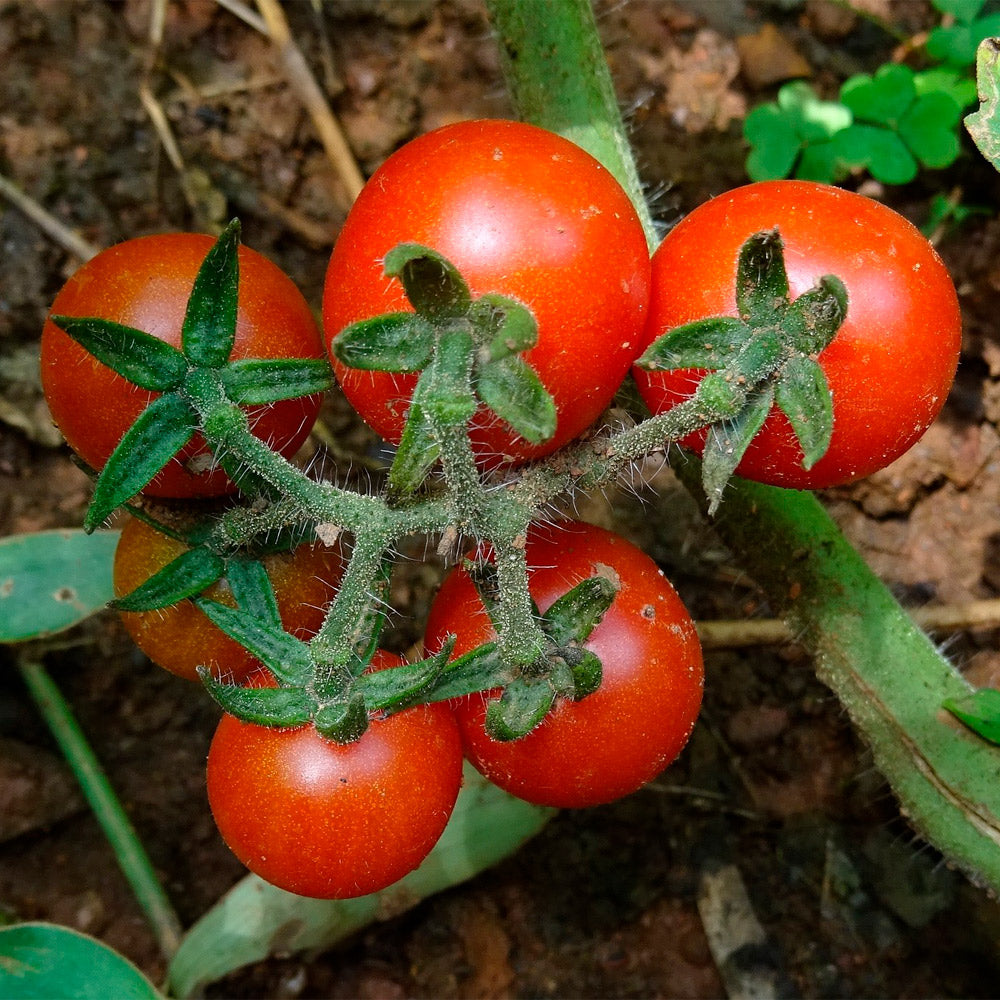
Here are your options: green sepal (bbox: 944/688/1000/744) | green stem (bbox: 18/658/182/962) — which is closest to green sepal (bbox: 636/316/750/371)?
green sepal (bbox: 944/688/1000/744)

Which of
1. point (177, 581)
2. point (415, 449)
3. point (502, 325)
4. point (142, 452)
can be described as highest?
point (502, 325)

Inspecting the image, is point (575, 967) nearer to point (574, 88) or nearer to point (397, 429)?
point (397, 429)

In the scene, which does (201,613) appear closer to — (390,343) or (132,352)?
(132,352)

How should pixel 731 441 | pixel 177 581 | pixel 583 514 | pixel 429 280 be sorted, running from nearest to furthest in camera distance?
pixel 429 280 → pixel 731 441 → pixel 177 581 → pixel 583 514

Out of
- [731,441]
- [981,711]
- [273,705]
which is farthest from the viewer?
[981,711]

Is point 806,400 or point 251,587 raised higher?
point 806,400

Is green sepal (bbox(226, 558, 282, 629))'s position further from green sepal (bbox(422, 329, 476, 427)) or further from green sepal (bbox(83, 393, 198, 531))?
green sepal (bbox(422, 329, 476, 427))

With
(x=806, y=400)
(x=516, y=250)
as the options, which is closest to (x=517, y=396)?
(x=516, y=250)

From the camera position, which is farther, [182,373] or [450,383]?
[182,373]

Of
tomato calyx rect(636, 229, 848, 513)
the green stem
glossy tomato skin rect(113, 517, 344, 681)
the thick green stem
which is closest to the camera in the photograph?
tomato calyx rect(636, 229, 848, 513)
